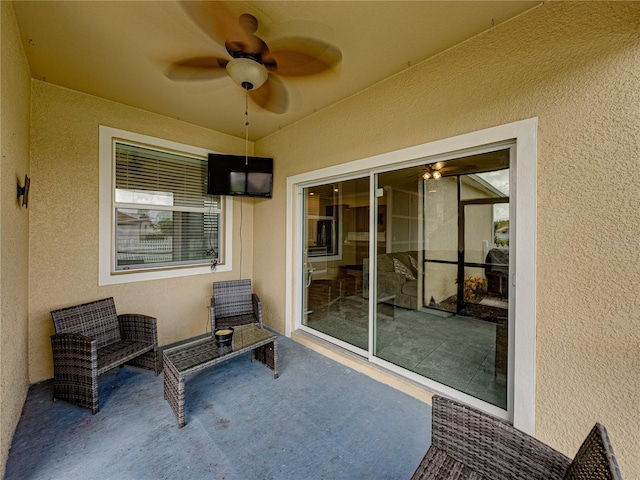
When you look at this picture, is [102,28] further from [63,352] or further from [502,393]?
[502,393]

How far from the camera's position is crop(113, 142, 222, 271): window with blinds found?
10.5 feet

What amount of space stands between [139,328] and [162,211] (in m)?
1.51

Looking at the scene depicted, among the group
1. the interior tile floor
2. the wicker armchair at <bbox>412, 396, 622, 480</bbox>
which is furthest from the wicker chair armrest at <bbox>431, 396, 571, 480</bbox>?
the interior tile floor

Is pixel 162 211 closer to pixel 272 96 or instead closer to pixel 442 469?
pixel 272 96

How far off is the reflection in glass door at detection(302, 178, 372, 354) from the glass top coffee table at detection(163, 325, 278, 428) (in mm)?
919

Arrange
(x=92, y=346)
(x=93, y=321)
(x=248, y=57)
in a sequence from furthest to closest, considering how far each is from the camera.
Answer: (x=93, y=321) → (x=92, y=346) → (x=248, y=57)

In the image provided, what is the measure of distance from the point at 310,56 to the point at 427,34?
3.04ft

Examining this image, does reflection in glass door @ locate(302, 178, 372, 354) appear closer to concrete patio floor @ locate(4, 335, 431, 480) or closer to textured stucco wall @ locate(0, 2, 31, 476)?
concrete patio floor @ locate(4, 335, 431, 480)

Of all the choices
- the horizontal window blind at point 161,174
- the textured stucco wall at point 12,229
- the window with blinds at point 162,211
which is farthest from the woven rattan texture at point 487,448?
the horizontal window blind at point 161,174

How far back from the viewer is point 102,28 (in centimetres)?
195

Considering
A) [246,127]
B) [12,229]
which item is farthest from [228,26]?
[12,229]

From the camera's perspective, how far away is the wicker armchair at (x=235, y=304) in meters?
3.40

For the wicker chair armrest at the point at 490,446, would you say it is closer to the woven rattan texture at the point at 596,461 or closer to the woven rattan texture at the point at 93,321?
the woven rattan texture at the point at 596,461

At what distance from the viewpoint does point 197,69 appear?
2303mm
